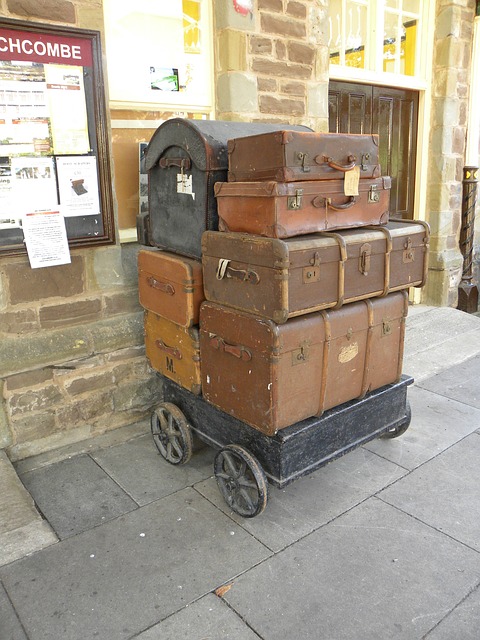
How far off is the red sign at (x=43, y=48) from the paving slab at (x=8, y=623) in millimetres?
2699

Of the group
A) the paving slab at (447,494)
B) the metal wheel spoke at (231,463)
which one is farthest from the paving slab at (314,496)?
the metal wheel spoke at (231,463)

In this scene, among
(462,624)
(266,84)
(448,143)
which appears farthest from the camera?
(448,143)

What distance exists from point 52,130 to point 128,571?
7.95 feet

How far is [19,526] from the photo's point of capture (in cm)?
267

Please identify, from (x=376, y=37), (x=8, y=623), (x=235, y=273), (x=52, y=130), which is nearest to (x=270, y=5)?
(x=376, y=37)

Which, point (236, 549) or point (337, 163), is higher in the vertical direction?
point (337, 163)

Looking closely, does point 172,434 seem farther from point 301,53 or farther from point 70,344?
point 301,53

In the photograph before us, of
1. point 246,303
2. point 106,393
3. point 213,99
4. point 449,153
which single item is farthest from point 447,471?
point 449,153

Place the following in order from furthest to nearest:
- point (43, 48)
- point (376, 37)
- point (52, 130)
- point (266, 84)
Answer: point (376, 37) < point (266, 84) < point (52, 130) < point (43, 48)

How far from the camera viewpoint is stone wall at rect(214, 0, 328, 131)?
12.6 ft

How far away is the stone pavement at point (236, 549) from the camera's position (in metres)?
2.17

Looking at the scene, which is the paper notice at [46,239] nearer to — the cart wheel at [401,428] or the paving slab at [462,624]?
the cart wheel at [401,428]

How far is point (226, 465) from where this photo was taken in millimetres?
2879

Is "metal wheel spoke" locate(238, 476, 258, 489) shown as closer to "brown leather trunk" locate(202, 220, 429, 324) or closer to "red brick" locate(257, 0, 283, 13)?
"brown leather trunk" locate(202, 220, 429, 324)
